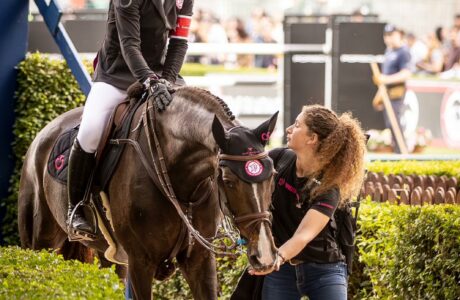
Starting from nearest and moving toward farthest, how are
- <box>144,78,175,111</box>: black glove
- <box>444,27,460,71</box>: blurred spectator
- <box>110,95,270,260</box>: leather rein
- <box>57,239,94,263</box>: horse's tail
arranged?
<box>110,95,270,260</box>: leather rein, <box>144,78,175,111</box>: black glove, <box>57,239,94,263</box>: horse's tail, <box>444,27,460,71</box>: blurred spectator

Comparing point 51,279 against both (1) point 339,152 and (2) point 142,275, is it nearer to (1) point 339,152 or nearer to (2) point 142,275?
(2) point 142,275

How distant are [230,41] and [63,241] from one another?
41.7ft

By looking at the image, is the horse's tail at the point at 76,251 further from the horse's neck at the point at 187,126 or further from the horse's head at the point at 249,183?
the horse's head at the point at 249,183

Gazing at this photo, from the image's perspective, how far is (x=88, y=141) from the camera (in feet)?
20.4

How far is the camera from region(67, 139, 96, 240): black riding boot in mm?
6238

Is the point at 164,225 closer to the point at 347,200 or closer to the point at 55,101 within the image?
the point at 347,200

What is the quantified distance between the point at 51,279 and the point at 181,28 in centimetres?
235

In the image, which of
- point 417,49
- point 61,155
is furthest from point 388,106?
point 61,155

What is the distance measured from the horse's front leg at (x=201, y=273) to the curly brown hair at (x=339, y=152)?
103cm

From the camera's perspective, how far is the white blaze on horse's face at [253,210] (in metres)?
4.73

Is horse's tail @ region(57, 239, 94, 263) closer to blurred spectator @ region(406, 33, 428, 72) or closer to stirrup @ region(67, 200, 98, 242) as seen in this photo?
stirrup @ region(67, 200, 98, 242)

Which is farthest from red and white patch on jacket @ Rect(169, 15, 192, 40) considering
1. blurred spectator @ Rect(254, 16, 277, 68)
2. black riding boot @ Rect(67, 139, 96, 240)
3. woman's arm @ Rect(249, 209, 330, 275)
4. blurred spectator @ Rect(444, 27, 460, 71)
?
blurred spectator @ Rect(444, 27, 460, 71)

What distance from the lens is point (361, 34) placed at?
15555mm

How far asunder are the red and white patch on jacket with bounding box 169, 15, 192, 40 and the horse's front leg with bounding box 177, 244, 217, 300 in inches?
57.5
